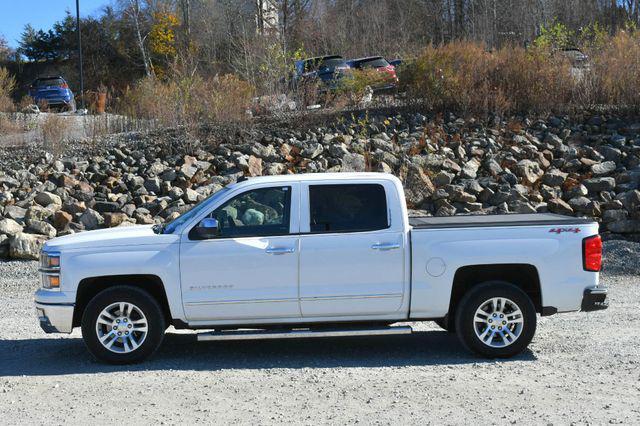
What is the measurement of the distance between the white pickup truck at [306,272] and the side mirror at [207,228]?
1 cm

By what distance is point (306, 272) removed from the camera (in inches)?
317

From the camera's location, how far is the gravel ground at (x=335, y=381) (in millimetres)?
6480

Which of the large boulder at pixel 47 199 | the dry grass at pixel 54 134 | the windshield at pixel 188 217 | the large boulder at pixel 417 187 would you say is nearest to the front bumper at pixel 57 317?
the windshield at pixel 188 217

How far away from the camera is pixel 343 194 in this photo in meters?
8.36

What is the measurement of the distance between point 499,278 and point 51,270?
4.40m

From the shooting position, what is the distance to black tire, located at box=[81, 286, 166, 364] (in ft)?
26.2

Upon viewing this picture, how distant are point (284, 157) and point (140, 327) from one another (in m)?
10.8

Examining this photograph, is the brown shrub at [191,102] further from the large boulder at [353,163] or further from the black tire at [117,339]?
the black tire at [117,339]

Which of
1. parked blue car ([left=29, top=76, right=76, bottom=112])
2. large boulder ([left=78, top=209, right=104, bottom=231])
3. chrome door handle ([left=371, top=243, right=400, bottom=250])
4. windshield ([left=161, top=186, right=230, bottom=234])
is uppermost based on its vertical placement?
parked blue car ([left=29, top=76, right=76, bottom=112])

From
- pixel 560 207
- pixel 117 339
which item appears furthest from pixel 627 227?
pixel 117 339

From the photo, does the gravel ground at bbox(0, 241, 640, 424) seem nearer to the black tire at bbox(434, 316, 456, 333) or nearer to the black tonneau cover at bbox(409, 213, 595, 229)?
the black tire at bbox(434, 316, 456, 333)

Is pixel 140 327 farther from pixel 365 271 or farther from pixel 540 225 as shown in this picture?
pixel 540 225

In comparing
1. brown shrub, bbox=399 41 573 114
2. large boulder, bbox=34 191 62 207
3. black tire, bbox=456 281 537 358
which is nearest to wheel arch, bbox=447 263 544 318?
black tire, bbox=456 281 537 358

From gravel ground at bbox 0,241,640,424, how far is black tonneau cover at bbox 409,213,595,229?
52.3 inches
